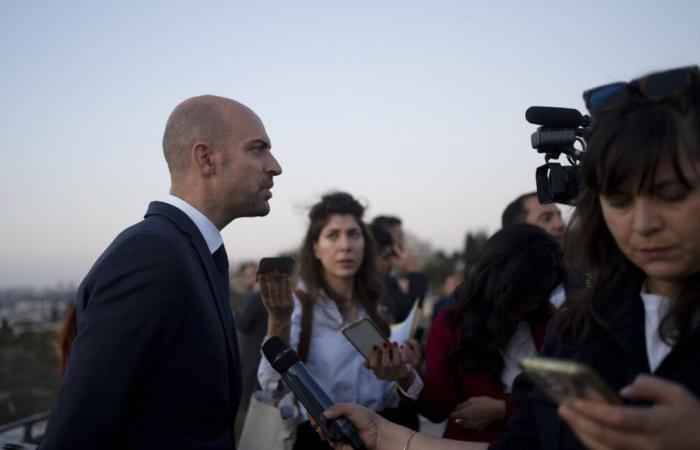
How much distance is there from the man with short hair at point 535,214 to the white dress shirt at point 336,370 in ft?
6.50

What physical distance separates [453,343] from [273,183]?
122 centimetres

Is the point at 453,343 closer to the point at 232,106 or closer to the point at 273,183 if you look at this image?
the point at 273,183

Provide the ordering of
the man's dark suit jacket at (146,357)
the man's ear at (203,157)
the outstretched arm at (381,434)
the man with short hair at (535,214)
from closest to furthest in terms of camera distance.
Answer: the man's dark suit jacket at (146,357), the outstretched arm at (381,434), the man's ear at (203,157), the man with short hair at (535,214)

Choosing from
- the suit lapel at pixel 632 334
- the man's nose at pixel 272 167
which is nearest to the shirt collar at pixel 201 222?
the man's nose at pixel 272 167

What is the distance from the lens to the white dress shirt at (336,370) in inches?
135

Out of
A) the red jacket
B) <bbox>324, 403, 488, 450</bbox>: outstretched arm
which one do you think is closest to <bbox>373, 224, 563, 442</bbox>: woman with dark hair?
the red jacket

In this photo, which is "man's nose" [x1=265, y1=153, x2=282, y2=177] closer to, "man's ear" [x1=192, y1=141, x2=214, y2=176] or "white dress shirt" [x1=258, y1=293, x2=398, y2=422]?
"man's ear" [x1=192, y1=141, x2=214, y2=176]

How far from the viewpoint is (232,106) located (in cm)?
262

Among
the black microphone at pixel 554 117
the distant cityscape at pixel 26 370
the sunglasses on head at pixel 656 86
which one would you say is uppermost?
the black microphone at pixel 554 117

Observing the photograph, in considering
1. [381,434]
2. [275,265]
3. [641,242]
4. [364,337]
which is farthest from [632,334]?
[275,265]

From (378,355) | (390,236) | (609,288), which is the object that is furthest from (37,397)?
(609,288)

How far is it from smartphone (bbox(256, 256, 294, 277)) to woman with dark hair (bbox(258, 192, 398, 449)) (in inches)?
6.2

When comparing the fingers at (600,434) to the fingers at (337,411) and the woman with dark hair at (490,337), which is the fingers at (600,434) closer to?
the fingers at (337,411)

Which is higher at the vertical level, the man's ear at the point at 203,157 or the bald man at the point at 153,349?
the man's ear at the point at 203,157
